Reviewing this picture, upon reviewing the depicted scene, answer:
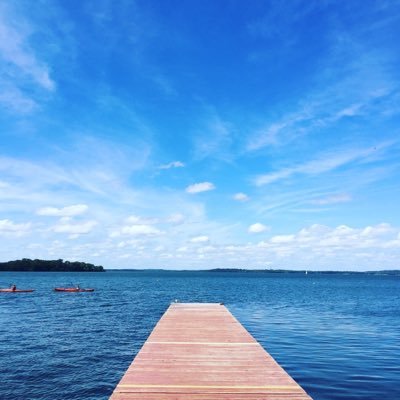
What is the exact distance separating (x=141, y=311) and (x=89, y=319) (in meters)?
8.28

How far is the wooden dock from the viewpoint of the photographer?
9.73 metres

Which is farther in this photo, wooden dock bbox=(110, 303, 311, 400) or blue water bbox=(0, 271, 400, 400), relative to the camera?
blue water bbox=(0, 271, 400, 400)

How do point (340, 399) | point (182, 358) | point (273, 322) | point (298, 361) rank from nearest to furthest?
point (182, 358), point (340, 399), point (298, 361), point (273, 322)

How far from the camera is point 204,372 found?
1162 cm

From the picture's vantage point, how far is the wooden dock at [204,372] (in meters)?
9.73

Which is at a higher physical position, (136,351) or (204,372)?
(204,372)

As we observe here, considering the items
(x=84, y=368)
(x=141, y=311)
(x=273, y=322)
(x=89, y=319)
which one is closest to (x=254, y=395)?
(x=84, y=368)

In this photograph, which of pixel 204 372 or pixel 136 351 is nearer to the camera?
pixel 204 372

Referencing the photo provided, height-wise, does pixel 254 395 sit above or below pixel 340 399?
above

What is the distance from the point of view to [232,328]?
2059cm

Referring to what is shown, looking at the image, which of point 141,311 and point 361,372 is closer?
point 361,372

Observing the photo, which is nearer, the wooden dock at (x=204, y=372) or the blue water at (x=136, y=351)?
the wooden dock at (x=204, y=372)

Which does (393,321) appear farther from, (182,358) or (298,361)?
(182,358)

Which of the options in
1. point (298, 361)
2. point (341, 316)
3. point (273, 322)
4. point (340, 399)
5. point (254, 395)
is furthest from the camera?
point (341, 316)
